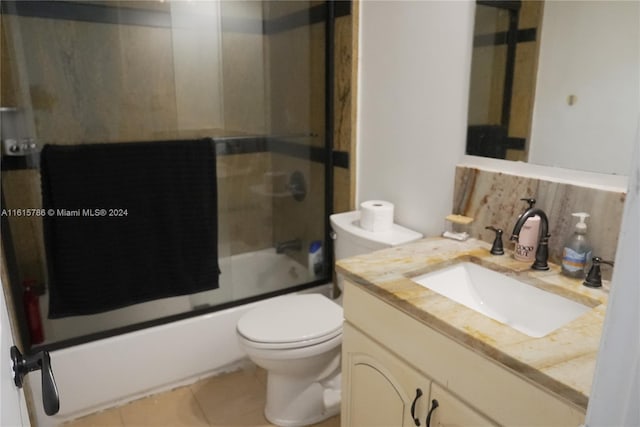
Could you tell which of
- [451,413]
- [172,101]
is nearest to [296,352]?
[451,413]

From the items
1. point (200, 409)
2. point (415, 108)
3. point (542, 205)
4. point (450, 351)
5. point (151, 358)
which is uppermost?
point (415, 108)

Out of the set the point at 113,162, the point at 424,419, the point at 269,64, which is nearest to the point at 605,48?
the point at 424,419

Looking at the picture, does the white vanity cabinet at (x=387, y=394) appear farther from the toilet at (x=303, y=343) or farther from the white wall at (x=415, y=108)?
the white wall at (x=415, y=108)

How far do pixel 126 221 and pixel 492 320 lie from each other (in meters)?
1.41

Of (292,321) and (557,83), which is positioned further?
(292,321)

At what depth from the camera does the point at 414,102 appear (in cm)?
171

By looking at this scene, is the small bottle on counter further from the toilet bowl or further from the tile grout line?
the tile grout line

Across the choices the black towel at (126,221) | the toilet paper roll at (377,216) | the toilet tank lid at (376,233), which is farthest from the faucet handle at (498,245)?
the black towel at (126,221)

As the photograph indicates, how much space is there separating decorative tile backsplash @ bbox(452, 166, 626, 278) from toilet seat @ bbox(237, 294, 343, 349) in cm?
62

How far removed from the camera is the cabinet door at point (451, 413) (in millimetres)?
965

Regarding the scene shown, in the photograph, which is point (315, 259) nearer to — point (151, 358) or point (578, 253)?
point (151, 358)

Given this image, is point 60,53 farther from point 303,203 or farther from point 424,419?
point 424,419

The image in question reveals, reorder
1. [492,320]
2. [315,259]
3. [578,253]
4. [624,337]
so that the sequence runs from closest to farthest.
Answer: [624,337] → [492,320] → [578,253] → [315,259]

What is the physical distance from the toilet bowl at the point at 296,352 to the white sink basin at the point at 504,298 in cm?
49
